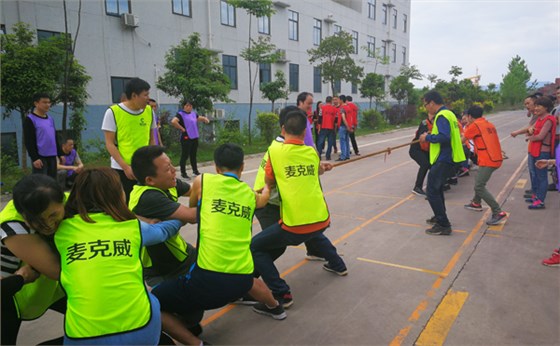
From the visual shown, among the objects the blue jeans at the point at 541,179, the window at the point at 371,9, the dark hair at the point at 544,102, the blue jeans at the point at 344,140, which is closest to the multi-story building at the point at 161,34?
the window at the point at 371,9

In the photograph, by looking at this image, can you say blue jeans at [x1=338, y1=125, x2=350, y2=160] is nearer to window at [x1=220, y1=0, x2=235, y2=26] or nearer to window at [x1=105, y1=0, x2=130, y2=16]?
window at [x1=105, y1=0, x2=130, y2=16]

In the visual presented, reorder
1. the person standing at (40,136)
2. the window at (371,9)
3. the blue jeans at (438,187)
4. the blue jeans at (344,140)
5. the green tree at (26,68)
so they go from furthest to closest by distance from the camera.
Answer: the window at (371,9) < the blue jeans at (344,140) < the green tree at (26,68) < the person standing at (40,136) < the blue jeans at (438,187)

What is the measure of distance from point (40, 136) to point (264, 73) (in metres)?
17.3

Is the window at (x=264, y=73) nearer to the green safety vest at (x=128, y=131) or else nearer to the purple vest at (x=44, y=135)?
the purple vest at (x=44, y=135)

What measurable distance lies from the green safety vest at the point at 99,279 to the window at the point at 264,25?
2100cm

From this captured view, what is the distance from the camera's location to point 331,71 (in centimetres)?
2248

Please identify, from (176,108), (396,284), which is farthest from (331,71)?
(396,284)

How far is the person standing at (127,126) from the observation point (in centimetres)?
417

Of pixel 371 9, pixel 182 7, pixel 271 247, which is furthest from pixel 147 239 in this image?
pixel 371 9

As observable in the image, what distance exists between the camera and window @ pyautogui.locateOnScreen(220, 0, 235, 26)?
62.4 ft

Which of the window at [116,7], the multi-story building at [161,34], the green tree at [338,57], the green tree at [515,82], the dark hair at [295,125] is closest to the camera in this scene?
the dark hair at [295,125]

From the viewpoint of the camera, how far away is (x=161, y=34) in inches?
632

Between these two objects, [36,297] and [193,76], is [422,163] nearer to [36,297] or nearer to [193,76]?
[36,297]

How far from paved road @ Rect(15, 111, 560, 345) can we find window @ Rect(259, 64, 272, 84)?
54.2 feet
